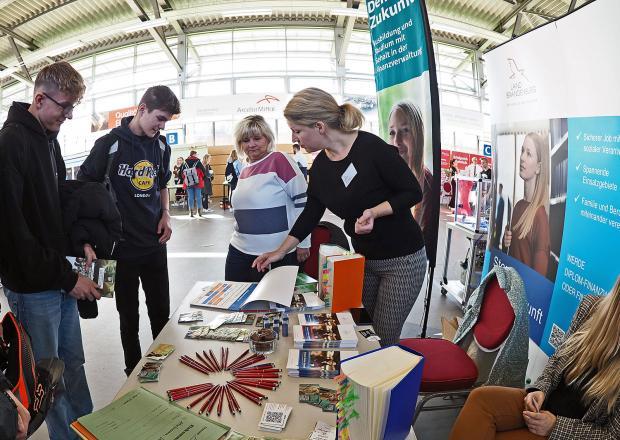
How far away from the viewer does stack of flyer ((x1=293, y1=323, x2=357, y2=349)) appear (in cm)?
130

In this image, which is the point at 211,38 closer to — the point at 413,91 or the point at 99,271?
the point at 413,91

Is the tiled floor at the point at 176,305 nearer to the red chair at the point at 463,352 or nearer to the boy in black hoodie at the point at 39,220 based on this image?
the red chair at the point at 463,352

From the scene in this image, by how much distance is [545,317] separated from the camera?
2.08 meters

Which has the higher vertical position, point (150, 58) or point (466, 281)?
Answer: point (150, 58)

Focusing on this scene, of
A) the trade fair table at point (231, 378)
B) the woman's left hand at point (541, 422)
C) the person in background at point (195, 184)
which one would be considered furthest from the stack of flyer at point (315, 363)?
the person in background at point (195, 184)

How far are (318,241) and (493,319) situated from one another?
1.12 meters

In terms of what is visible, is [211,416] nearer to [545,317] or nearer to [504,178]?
[545,317]

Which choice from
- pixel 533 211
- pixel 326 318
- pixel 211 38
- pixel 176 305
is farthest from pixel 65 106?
pixel 211 38

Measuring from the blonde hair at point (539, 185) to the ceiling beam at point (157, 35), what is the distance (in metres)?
9.78

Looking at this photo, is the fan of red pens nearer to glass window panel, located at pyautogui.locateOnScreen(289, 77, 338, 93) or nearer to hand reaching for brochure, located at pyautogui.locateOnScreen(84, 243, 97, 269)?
hand reaching for brochure, located at pyautogui.locateOnScreen(84, 243, 97, 269)

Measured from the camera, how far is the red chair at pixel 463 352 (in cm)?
168

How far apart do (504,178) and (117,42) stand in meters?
13.5

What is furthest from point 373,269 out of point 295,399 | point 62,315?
point 62,315

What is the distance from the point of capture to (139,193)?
2.06 meters
